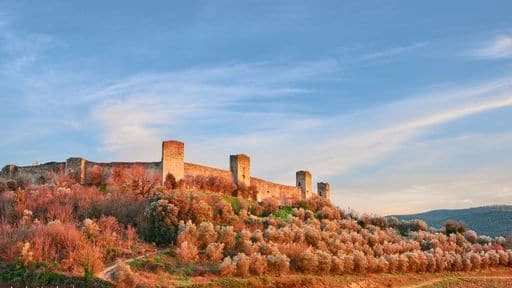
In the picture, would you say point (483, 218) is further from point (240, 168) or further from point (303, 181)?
point (240, 168)

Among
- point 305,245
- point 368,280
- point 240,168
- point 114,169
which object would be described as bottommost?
point 368,280

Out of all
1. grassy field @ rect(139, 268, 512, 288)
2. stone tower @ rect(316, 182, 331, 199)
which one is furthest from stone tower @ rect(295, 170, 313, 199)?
grassy field @ rect(139, 268, 512, 288)

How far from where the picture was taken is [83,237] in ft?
67.6

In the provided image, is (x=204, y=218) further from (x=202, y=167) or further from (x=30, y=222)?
(x=202, y=167)

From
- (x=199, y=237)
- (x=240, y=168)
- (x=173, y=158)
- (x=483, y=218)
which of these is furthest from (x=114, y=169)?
(x=483, y=218)

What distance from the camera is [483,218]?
5888 cm

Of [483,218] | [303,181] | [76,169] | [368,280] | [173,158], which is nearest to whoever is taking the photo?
[368,280]

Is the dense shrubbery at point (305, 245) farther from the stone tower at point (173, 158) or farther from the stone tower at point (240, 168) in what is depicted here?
the stone tower at point (173, 158)

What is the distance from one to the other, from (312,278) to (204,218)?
5732 millimetres

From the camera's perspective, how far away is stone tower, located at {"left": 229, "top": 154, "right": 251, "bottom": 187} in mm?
37375

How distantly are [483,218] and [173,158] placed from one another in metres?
36.6

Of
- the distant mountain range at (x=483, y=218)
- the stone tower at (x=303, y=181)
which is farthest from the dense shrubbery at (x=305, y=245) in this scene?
the distant mountain range at (x=483, y=218)

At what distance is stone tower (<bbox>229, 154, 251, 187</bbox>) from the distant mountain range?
1628cm

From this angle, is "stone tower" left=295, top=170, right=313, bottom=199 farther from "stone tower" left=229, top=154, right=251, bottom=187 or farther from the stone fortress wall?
the stone fortress wall
